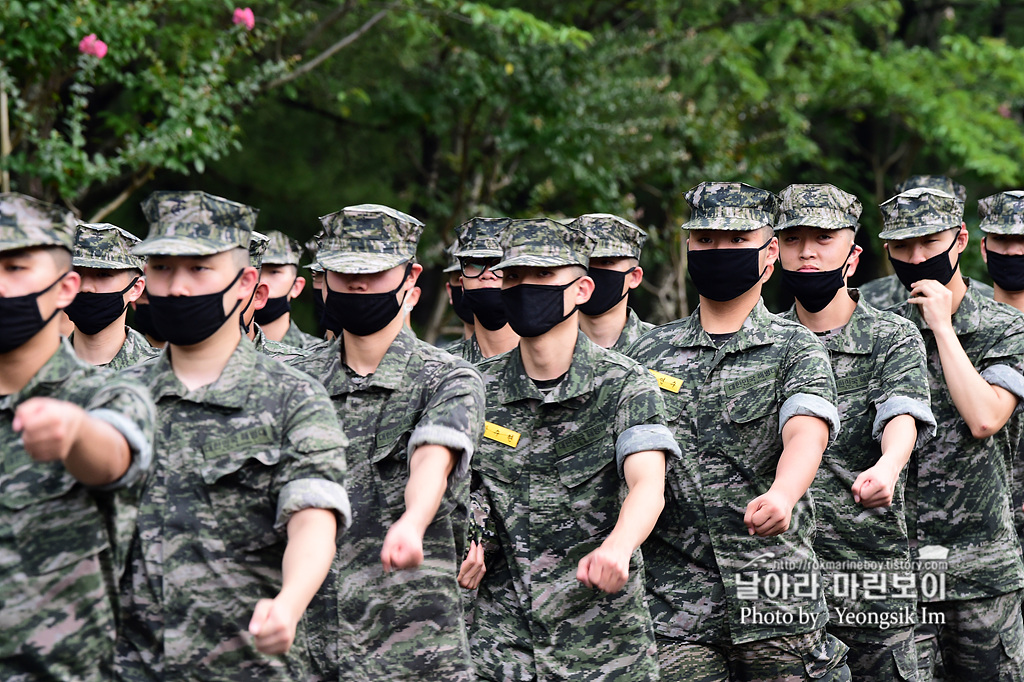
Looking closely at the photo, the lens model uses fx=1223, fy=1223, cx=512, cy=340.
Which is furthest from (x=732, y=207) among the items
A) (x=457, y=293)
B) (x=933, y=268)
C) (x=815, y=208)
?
(x=457, y=293)

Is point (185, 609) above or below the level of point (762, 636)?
above

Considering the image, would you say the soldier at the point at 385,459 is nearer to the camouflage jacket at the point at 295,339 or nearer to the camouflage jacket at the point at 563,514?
the camouflage jacket at the point at 563,514

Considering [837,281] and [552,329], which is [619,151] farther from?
[552,329]

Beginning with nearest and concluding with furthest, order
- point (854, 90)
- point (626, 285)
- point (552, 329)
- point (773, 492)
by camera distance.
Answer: point (773, 492) → point (552, 329) → point (626, 285) → point (854, 90)

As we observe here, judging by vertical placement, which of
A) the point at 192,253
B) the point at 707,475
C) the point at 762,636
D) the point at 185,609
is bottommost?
the point at 762,636

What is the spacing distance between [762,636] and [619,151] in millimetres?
9958

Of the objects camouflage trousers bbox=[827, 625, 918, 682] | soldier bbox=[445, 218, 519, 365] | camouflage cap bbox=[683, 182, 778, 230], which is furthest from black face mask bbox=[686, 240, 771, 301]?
camouflage trousers bbox=[827, 625, 918, 682]

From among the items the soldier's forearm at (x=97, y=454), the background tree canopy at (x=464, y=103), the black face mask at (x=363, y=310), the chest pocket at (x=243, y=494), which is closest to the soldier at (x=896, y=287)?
the background tree canopy at (x=464, y=103)

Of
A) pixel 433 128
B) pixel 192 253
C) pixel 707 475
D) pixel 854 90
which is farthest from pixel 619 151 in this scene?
pixel 192 253

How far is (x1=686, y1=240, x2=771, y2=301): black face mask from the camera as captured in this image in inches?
214

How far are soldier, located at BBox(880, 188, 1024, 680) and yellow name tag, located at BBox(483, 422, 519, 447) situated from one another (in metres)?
2.53

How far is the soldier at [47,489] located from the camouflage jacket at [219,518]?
0.15 meters

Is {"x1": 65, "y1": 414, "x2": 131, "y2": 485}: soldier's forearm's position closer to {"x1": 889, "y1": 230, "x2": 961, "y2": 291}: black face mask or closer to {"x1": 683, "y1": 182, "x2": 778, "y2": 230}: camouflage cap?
{"x1": 683, "y1": 182, "x2": 778, "y2": 230}: camouflage cap

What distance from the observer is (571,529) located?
4777 mm
